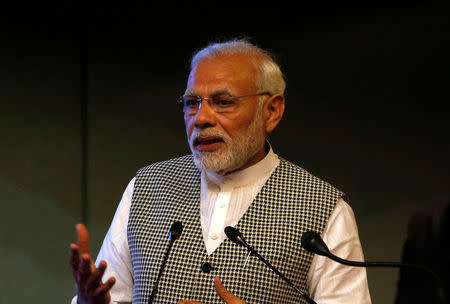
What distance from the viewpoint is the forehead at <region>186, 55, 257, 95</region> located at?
202cm

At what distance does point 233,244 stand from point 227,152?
30 cm

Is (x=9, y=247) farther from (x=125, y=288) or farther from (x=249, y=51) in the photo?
(x=249, y=51)

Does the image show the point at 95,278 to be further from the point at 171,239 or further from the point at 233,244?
the point at 233,244

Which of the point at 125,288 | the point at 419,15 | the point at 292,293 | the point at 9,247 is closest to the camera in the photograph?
the point at 292,293

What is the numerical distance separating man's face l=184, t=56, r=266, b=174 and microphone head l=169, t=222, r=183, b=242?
8.4 inches

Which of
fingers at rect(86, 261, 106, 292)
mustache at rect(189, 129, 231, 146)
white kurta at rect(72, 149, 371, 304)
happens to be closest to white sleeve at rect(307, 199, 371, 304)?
white kurta at rect(72, 149, 371, 304)

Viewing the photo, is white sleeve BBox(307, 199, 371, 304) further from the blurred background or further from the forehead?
the blurred background

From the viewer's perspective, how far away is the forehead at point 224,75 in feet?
6.62

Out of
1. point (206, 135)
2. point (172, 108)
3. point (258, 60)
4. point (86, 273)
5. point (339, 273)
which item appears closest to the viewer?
point (86, 273)

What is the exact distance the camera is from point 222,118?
2.01 m

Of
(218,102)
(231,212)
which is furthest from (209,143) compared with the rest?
(231,212)

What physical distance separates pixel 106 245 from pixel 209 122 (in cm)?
57

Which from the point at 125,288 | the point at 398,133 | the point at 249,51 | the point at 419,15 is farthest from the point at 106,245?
the point at 419,15

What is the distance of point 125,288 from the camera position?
2086 mm
